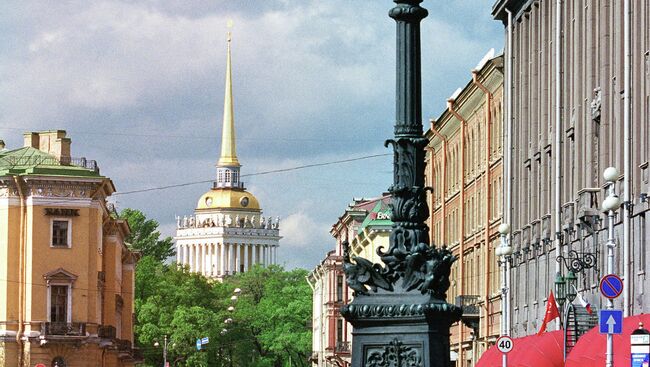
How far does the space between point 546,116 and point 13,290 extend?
150 feet

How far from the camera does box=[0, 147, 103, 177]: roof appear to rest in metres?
97.9

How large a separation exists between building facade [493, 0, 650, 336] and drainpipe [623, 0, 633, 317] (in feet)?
0.08

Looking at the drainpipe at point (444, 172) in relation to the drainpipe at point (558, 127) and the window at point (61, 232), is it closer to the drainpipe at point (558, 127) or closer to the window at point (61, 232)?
the window at point (61, 232)

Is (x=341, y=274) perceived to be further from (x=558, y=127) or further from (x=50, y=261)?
(x=558, y=127)

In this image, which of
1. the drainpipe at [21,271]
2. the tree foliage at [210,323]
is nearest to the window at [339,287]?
the tree foliage at [210,323]

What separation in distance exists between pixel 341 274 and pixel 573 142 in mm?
86435

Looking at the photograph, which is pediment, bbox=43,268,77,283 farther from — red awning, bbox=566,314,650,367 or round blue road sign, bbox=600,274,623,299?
round blue road sign, bbox=600,274,623,299

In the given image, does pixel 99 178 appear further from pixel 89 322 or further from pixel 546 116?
pixel 546 116

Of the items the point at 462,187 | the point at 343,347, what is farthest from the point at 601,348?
A: the point at 343,347

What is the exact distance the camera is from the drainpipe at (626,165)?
4319 centimetres

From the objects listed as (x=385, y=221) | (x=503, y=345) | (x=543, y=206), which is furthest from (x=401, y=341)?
(x=385, y=221)

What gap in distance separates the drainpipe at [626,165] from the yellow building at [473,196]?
2228 cm

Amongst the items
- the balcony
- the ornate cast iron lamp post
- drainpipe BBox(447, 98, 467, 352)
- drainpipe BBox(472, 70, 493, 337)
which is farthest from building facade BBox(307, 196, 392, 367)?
the ornate cast iron lamp post

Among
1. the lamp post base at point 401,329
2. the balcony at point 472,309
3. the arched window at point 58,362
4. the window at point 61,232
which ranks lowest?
the lamp post base at point 401,329
